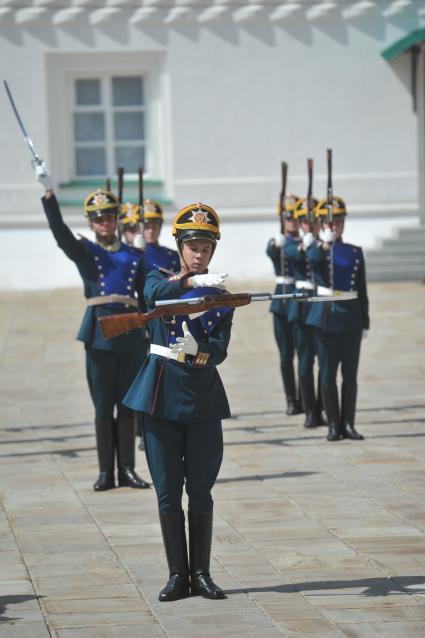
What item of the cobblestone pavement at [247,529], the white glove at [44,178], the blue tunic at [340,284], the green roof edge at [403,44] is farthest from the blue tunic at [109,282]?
the green roof edge at [403,44]

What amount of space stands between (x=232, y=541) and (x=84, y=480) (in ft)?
6.46

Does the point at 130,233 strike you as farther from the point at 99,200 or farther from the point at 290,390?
the point at 99,200

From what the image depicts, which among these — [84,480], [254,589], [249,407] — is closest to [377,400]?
[249,407]

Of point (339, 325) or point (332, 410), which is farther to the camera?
point (332, 410)

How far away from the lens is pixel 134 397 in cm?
617

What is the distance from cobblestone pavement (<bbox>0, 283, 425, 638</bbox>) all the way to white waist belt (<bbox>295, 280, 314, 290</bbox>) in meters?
1.12

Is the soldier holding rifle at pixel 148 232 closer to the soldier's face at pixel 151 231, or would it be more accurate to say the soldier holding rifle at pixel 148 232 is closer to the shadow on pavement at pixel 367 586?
the soldier's face at pixel 151 231

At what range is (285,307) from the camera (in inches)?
450

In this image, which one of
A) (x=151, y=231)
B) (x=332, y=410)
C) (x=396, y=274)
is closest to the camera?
(x=332, y=410)

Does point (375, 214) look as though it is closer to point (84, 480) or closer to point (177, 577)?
point (84, 480)

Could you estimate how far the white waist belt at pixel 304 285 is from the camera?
10.5 m

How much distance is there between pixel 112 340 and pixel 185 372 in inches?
96.3

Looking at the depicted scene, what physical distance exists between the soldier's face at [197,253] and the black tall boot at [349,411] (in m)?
4.25

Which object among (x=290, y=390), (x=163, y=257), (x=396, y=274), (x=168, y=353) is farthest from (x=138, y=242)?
(x=396, y=274)
